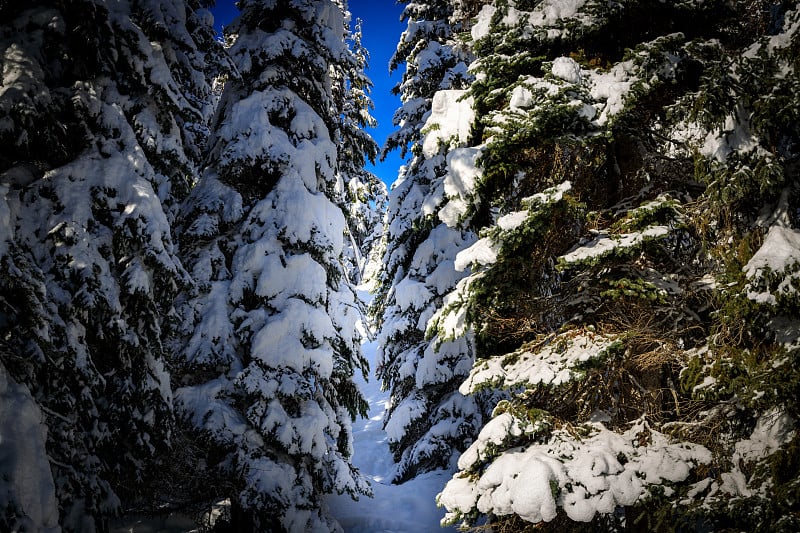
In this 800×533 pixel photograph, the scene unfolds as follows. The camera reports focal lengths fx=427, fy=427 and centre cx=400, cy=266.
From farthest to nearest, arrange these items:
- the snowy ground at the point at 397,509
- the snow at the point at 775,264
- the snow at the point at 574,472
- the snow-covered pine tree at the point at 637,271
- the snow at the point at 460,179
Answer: the snowy ground at the point at 397,509, the snow at the point at 460,179, the snow at the point at 574,472, the snow-covered pine tree at the point at 637,271, the snow at the point at 775,264

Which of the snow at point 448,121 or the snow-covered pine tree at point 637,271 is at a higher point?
the snow at point 448,121

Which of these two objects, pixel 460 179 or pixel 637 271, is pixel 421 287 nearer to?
pixel 460 179

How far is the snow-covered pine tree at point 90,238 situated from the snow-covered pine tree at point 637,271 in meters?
4.23

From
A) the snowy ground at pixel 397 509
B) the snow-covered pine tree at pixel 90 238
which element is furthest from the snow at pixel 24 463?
the snowy ground at pixel 397 509

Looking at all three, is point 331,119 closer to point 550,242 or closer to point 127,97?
point 127,97

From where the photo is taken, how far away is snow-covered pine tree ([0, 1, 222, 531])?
15.9ft

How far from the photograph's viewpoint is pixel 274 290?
8.24m

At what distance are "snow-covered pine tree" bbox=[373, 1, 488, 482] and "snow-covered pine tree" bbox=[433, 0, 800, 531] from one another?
4608mm

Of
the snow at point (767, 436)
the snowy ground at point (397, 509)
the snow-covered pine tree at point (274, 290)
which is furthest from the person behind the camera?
the snowy ground at point (397, 509)

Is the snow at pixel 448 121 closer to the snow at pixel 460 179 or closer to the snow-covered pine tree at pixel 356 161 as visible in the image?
the snow at pixel 460 179

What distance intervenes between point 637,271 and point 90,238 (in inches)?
260

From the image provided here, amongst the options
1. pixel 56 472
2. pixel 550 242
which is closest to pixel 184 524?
pixel 56 472

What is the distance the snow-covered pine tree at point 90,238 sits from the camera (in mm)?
4836

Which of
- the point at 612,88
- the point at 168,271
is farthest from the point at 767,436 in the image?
the point at 168,271
